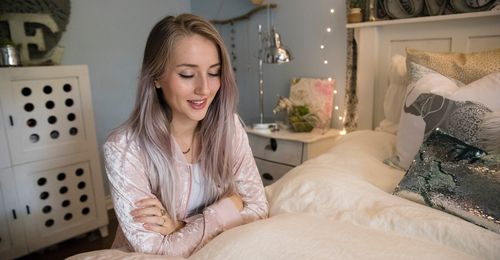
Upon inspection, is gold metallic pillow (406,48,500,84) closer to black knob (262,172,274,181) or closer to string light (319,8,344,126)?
string light (319,8,344,126)

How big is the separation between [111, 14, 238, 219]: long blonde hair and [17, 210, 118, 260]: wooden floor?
4.16ft

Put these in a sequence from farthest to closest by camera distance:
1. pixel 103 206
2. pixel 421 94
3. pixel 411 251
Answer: pixel 103 206, pixel 421 94, pixel 411 251

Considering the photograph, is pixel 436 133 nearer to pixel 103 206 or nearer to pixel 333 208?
pixel 333 208

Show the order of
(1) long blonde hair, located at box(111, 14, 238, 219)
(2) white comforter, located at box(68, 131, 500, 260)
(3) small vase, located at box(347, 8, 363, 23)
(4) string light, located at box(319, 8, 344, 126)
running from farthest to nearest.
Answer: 1. (4) string light, located at box(319, 8, 344, 126)
2. (3) small vase, located at box(347, 8, 363, 23)
3. (1) long blonde hair, located at box(111, 14, 238, 219)
4. (2) white comforter, located at box(68, 131, 500, 260)

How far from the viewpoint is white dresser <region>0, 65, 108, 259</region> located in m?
1.66

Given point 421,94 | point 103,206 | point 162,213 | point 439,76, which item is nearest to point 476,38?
point 439,76

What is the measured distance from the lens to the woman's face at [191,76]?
36.5 inches

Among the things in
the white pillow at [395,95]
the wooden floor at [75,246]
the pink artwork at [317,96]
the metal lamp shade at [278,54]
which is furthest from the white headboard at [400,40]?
the wooden floor at [75,246]

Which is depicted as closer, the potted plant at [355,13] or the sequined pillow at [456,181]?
the sequined pillow at [456,181]

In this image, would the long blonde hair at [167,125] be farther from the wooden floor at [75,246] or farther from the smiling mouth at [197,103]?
the wooden floor at [75,246]

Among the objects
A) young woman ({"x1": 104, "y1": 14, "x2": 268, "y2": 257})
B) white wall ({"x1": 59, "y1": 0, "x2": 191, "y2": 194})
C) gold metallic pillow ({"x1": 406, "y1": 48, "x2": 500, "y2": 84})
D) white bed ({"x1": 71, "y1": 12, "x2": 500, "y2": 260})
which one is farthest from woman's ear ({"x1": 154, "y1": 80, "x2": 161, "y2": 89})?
white wall ({"x1": 59, "y1": 0, "x2": 191, "y2": 194})

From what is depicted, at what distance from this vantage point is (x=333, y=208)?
88 cm

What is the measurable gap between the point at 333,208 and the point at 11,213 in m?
1.63

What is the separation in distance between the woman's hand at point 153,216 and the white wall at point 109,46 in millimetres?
1671
